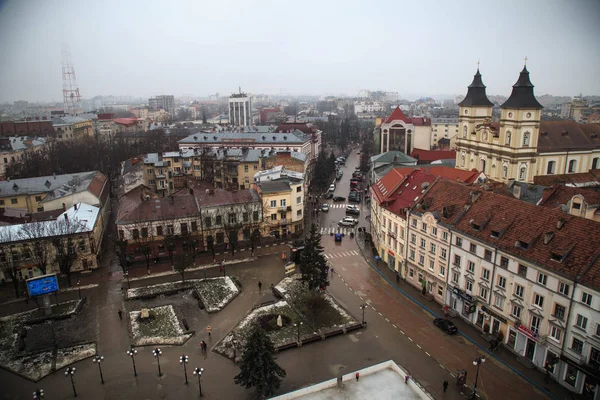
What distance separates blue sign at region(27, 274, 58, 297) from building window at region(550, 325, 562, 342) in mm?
40678

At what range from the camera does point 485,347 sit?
109ft

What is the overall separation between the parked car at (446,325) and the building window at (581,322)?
985cm

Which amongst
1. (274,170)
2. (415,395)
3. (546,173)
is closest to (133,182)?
(274,170)

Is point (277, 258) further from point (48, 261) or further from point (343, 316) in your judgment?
point (48, 261)

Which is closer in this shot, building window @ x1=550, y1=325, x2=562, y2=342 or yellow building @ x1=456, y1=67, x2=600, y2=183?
building window @ x1=550, y1=325, x2=562, y2=342

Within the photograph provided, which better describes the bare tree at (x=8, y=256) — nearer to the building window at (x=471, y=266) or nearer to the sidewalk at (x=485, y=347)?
the sidewalk at (x=485, y=347)

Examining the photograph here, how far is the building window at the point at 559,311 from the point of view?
2823 centimetres

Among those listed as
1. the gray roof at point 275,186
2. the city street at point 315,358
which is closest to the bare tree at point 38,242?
the city street at point 315,358

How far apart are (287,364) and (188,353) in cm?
805

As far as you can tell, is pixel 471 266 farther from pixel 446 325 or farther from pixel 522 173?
pixel 522 173

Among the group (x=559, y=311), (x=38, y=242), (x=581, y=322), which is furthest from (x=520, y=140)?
(x=38, y=242)

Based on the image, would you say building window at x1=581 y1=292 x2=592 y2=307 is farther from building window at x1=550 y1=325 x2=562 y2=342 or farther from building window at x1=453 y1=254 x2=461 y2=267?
building window at x1=453 y1=254 x2=461 y2=267

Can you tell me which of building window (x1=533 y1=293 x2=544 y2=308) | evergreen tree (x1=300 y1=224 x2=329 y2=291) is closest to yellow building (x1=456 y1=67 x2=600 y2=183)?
building window (x1=533 y1=293 x2=544 y2=308)

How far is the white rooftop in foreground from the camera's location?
25.4m
